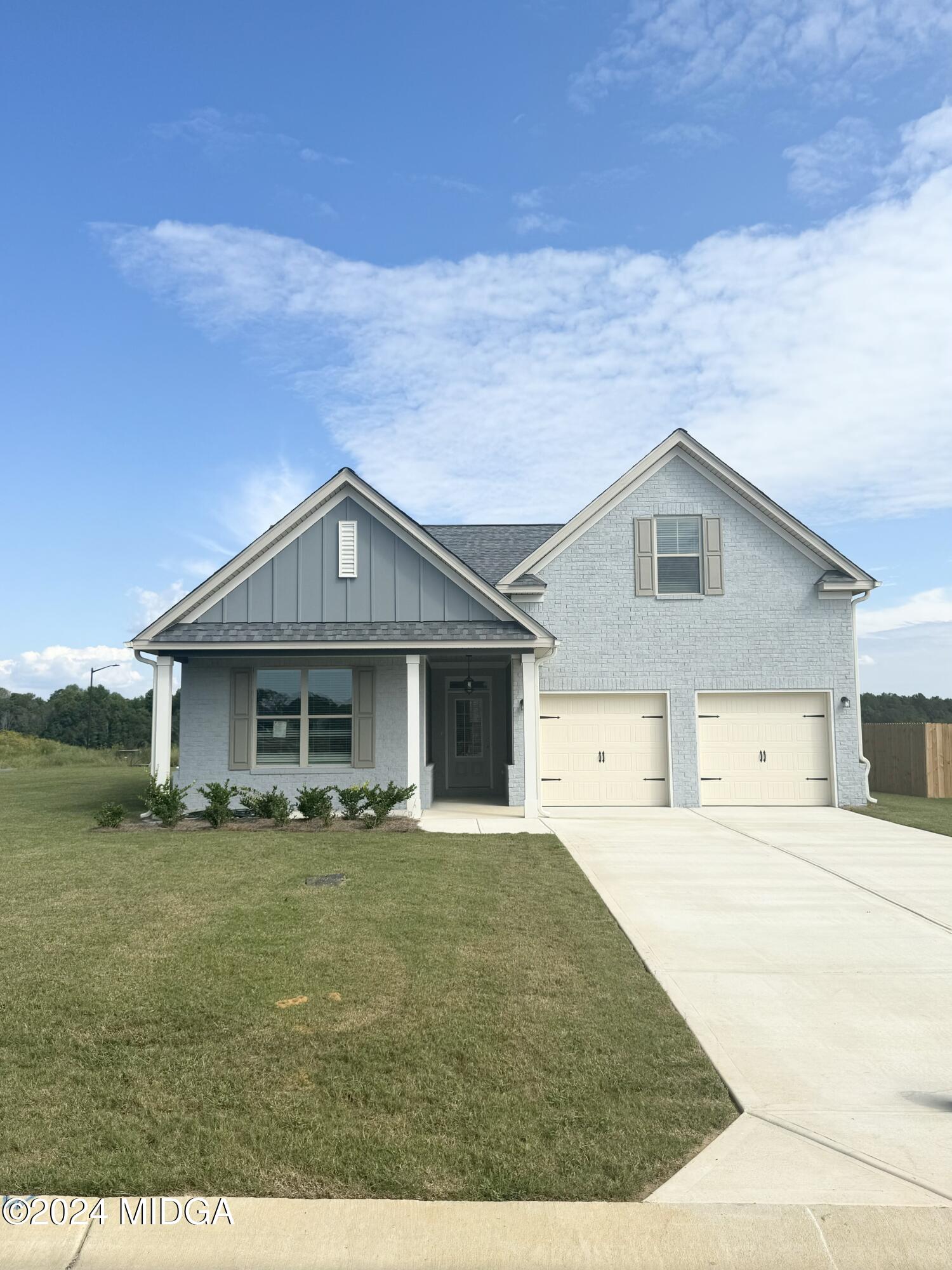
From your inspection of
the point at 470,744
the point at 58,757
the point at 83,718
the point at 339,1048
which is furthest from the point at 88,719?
the point at 339,1048

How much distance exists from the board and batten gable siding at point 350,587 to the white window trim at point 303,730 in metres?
0.97

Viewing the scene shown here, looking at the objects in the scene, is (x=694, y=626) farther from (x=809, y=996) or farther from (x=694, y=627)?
(x=809, y=996)

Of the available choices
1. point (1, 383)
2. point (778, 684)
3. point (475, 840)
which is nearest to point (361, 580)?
point (475, 840)

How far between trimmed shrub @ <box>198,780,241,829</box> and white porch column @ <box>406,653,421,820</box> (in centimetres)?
304

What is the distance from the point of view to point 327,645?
48.0ft

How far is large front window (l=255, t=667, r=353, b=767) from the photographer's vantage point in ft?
51.2

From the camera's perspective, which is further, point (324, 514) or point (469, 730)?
point (469, 730)

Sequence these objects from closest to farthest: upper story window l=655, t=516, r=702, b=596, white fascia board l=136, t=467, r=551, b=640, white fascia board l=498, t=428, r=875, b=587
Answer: white fascia board l=136, t=467, r=551, b=640 → white fascia board l=498, t=428, r=875, b=587 → upper story window l=655, t=516, r=702, b=596

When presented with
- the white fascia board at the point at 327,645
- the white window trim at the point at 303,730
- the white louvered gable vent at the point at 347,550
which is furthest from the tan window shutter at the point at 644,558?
the white window trim at the point at 303,730

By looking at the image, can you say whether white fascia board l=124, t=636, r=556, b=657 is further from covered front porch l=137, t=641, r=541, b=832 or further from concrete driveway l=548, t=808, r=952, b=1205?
concrete driveway l=548, t=808, r=952, b=1205

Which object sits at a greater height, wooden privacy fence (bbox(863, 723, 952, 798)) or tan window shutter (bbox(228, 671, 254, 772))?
tan window shutter (bbox(228, 671, 254, 772))

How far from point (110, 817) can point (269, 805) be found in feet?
8.12

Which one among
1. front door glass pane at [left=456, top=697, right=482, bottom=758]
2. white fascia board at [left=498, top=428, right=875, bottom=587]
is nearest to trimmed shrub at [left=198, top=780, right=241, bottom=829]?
front door glass pane at [left=456, top=697, right=482, bottom=758]

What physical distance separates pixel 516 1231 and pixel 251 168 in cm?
1837
